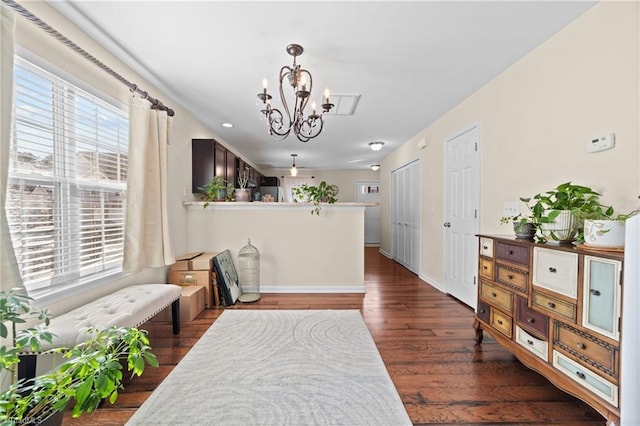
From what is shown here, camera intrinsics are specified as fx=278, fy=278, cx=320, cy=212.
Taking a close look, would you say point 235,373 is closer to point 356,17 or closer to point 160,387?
point 160,387

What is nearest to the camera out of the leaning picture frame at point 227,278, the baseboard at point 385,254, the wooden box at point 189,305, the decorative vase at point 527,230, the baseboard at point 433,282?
the decorative vase at point 527,230

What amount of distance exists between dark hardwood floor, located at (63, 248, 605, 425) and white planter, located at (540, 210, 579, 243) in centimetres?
96

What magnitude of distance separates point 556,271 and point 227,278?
302 cm

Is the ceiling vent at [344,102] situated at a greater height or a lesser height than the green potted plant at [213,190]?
greater

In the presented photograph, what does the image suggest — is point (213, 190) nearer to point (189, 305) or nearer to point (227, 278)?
point (227, 278)

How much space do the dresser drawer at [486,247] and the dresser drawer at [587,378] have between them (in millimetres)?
757

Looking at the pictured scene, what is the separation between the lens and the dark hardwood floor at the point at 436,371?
1.54 meters

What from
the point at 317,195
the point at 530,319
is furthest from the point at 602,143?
the point at 317,195

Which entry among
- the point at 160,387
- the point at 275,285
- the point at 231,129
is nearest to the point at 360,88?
the point at 231,129

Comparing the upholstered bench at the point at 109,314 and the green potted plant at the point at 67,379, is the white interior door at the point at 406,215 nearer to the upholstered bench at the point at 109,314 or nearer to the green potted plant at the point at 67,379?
the upholstered bench at the point at 109,314

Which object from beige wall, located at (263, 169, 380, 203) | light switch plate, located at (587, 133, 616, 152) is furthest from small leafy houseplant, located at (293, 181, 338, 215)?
beige wall, located at (263, 169, 380, 203)

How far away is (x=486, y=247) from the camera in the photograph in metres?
2.20

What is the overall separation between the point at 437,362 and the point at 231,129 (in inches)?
157

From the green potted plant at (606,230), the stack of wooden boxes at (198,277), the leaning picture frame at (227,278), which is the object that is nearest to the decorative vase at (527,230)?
the green potted plant at (606,230)
